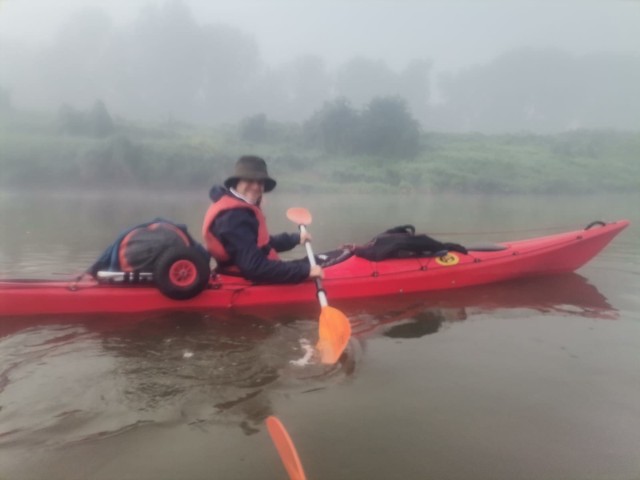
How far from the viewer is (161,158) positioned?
3045 centimetres

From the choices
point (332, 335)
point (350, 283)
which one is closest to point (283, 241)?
point (350, 283)

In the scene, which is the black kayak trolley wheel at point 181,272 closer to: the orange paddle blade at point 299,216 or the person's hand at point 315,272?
the person's hand at point 315,272

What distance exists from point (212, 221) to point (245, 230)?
0.93 ft

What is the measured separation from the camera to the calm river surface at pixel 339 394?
204cm

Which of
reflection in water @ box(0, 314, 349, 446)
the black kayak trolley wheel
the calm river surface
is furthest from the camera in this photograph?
the black kayak trolley wheel

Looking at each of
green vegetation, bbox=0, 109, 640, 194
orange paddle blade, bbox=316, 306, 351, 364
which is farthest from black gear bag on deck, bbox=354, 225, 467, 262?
green vegetation, bbox=0, 109, 640, 194

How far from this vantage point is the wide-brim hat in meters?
3.67

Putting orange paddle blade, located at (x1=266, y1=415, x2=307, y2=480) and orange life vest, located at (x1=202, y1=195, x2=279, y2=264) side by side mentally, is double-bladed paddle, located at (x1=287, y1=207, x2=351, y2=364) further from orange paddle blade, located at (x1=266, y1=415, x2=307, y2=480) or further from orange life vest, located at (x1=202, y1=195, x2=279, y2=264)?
orange paddle blade, located at (x1=266, y1=415, x2=307, y2=480)

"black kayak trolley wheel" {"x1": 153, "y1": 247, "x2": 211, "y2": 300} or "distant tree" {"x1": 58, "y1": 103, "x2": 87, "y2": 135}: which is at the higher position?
"distant tree" {"x1": 58, "y1": 103, "x2": 87, "y2": 135}

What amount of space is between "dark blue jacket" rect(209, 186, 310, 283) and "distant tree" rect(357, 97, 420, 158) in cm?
4210

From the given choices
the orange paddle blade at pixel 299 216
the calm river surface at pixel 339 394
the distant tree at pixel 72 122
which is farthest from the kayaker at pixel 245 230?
the distant tree at pixel 72 122

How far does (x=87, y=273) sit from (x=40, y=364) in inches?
40.6

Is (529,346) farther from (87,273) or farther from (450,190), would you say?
(450,190)

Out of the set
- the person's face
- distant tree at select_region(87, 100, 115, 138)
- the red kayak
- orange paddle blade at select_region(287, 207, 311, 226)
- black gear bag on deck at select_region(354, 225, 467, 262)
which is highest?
distant tree at select_region(87, 100, 115, 138)
